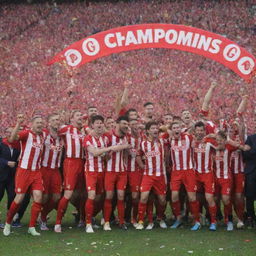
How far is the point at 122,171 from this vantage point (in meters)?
9.72

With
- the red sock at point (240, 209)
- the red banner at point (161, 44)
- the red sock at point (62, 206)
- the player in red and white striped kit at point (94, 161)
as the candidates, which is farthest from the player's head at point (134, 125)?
the red banner at point (161, 44)

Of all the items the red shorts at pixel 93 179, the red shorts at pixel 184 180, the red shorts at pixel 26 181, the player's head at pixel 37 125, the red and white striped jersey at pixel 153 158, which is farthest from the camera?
the red and white striped jersey at pixel 153 158

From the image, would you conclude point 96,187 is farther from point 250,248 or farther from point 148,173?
point 250,248

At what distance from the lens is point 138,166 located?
9930 millimetres

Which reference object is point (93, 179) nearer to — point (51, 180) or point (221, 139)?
point (51, 180)

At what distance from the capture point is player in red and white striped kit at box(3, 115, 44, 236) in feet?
30.0

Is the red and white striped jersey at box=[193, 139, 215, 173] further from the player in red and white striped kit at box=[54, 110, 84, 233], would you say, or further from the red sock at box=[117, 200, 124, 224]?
the player in red and white striped kit at box=[54, 110, 84, 233]

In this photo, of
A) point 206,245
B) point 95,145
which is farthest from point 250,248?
point 95,145

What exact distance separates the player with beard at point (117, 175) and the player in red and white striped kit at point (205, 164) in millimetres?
1116

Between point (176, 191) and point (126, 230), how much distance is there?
986mm

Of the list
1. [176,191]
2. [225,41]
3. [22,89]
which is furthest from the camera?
[22,89]

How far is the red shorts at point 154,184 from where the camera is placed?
968 centimetres

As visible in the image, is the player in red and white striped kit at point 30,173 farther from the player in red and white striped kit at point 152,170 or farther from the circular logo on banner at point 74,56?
the circular logo on banner at point 74,56

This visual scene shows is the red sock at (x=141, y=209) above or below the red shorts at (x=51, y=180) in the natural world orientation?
below
